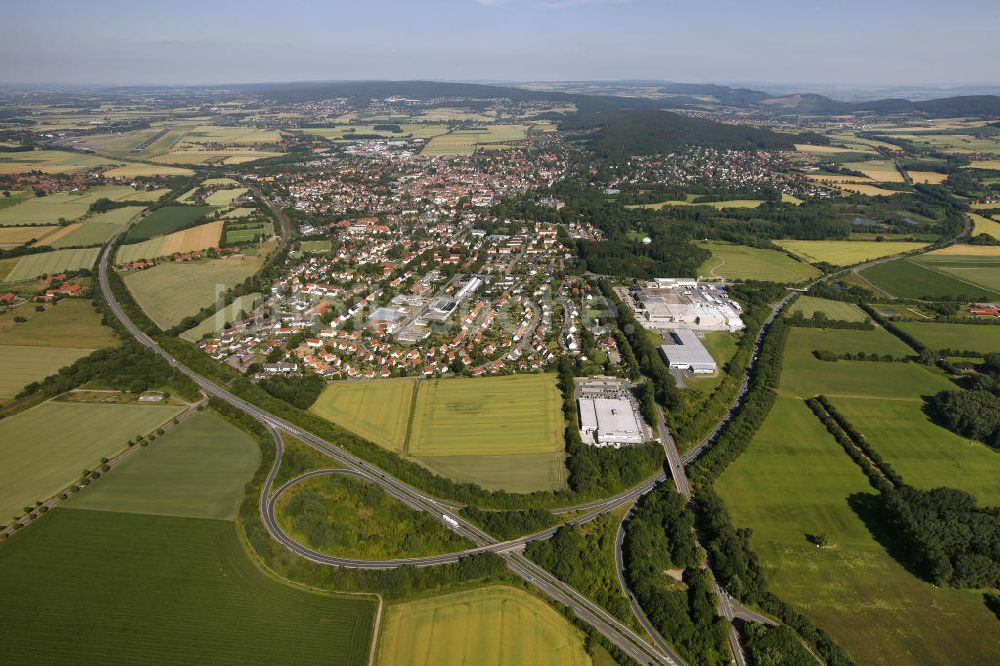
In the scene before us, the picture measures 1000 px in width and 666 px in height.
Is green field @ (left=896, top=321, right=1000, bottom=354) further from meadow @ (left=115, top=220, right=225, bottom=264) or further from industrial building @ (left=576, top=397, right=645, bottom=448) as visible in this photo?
meadow @ (left=115, top=220, right=225, bottom=264)

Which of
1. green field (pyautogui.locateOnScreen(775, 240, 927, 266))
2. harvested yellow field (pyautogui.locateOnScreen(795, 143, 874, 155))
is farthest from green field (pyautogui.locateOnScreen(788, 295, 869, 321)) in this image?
harvested yellow field (pyautogui.locateOnScreen(795, 143, 874, 155))

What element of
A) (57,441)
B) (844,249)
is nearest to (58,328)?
(57,441)

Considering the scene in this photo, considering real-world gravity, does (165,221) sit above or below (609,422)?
above

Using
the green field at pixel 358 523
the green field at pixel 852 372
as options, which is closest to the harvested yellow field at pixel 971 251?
the green field at pixel 852 372

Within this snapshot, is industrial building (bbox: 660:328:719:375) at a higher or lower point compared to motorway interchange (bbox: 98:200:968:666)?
higher

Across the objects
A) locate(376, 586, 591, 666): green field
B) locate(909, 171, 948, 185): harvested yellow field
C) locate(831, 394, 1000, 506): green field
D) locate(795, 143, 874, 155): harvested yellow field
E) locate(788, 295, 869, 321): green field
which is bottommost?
locate(376, 586, 591, 666): green field

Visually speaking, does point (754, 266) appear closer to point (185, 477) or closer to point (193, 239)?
point (185, 477)

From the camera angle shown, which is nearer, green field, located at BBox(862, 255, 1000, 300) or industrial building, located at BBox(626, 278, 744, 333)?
industrial building, located at BBox(626, 278, 744, 333)
